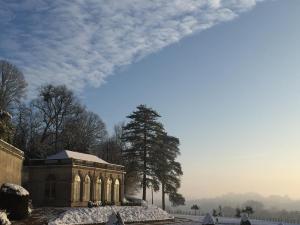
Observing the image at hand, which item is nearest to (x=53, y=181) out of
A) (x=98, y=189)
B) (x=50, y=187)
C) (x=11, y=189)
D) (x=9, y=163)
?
(x=50, y=187)

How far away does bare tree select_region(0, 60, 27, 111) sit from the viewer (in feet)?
207

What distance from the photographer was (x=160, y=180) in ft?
229

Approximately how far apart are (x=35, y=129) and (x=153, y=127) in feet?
60.6

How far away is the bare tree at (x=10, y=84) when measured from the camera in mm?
63094

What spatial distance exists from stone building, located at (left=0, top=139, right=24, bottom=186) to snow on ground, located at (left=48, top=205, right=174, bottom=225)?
5.24 meters

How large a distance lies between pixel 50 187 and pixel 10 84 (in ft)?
61.4

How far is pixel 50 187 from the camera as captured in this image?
52.3 meters

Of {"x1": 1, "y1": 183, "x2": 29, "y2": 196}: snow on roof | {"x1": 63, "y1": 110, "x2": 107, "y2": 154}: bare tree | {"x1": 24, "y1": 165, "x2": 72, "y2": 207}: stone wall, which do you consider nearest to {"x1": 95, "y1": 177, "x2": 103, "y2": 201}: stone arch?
{"x1": 24, "y1": 165, "x2": 72, "y2": 207}: stone wall

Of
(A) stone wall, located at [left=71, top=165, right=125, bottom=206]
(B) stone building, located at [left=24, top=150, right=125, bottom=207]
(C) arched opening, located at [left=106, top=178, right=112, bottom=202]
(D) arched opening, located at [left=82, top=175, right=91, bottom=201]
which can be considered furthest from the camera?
(C) arched opening, located at [left=106, top=178, right=112, bottom=202]

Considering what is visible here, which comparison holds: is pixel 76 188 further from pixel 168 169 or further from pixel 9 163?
pixel 168 169

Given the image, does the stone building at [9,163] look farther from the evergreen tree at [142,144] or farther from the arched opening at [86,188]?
the evergreen tree at [142,144]

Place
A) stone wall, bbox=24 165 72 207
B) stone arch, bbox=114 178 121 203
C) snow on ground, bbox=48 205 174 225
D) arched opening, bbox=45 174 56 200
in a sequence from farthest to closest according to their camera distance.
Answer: stone arch, bbox=114 178 121 203 → arched opening, bbox=45 174 56 200 → stone wall, bbox=24 165 72 207 → snow on ground, bbox=48 205 174 225

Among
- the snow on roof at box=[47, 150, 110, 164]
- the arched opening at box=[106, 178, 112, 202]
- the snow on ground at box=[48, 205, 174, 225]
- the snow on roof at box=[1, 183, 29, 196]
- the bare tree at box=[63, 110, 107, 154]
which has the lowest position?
the snow on ground at box=[48, 205, 174, 225]

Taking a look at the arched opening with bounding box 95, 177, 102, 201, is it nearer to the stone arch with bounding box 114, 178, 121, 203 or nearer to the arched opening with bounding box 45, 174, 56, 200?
the stone arch with bounding box 114, 178, 121, 203
